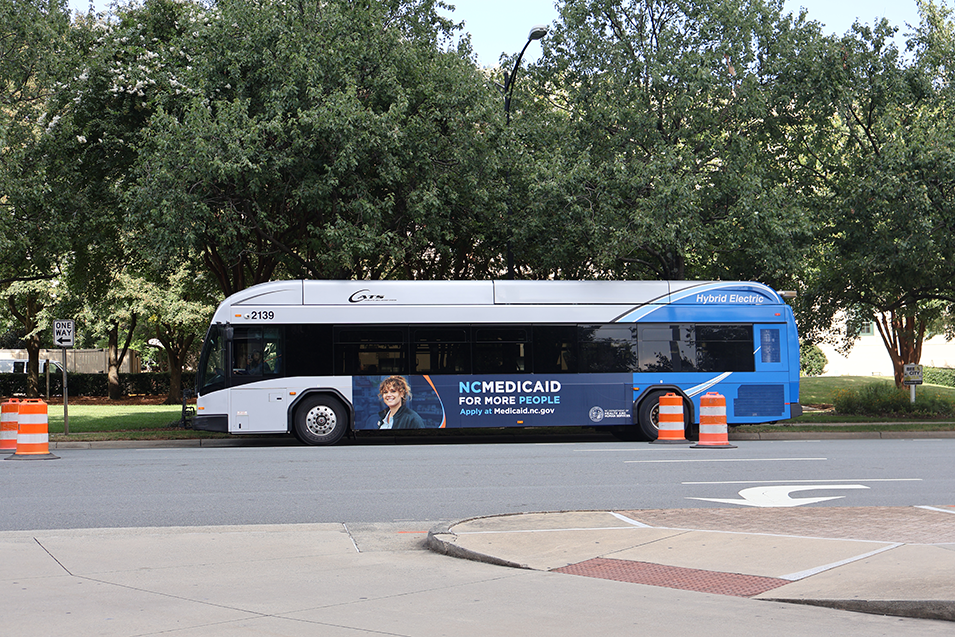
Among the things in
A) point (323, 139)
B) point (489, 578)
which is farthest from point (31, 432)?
point (489, 578)

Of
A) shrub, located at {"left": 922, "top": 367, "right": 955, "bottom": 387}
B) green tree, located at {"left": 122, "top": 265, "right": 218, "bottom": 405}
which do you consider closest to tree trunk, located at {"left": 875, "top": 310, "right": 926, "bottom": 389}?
shrub, located at {"left": 922, "top": 367, "right": 955, "bottom": 387}

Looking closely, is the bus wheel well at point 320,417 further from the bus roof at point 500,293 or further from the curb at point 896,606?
the curb at point 896,606

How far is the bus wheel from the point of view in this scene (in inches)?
757

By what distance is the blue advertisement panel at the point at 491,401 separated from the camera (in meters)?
19.5

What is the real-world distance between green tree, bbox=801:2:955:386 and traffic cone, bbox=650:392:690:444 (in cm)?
754

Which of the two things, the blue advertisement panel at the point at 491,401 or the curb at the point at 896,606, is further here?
the blue advertisement panel at the point at 491,401

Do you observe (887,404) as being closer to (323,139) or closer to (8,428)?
(323,139)

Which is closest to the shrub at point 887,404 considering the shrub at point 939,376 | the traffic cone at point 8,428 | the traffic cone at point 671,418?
the traffic cone at point 671,418

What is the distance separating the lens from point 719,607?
6254 millimetres

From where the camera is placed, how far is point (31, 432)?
15984 millimetres

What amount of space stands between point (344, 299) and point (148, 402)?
2657 centimetres

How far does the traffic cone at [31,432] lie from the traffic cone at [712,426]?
10.9 meters

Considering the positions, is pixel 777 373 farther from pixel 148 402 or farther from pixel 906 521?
pixel 148 402

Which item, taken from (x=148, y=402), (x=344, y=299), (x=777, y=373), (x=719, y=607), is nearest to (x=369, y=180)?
(x=344, y=299)
